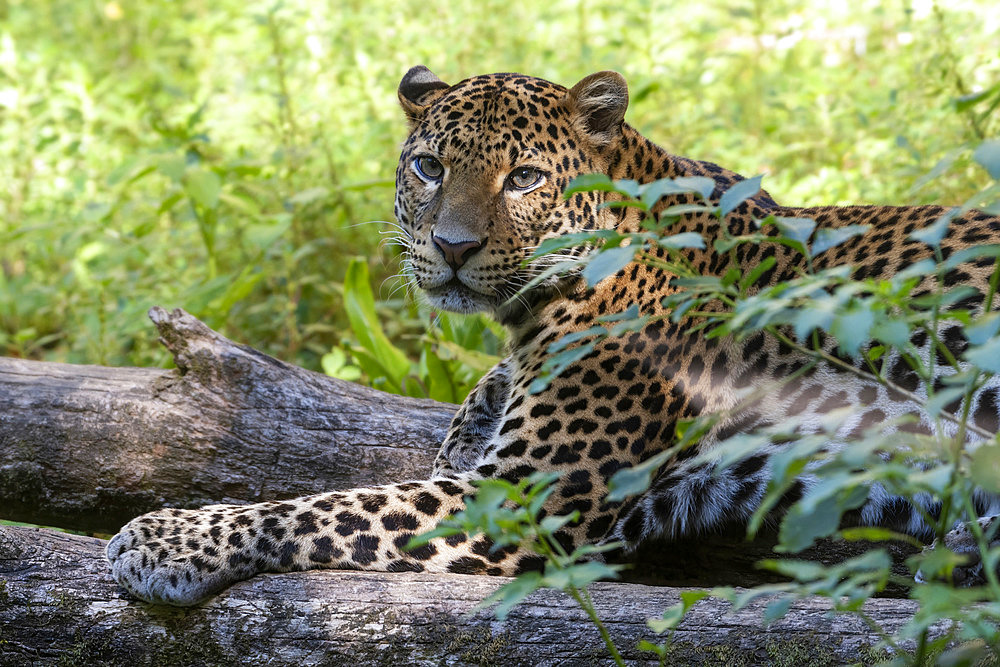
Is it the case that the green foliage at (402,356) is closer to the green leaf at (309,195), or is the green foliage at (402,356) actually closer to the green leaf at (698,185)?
the green leaf at (309,195)

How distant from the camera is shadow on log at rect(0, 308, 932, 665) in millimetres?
3604

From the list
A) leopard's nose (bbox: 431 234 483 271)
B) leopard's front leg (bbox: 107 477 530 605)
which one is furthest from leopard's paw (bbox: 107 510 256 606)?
leopard's nose (bbox: 431 234 483 271)

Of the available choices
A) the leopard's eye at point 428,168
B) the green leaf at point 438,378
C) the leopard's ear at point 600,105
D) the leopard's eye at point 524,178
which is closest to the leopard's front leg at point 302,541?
the leopard's eye at point 524,178

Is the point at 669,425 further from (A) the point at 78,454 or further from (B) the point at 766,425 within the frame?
(A) the point at 78,454

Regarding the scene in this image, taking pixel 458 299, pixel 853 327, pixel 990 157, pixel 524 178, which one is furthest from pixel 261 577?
pixel 990 157

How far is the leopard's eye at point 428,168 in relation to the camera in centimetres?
540

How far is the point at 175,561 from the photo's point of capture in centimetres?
403

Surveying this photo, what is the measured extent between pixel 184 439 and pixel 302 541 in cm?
159

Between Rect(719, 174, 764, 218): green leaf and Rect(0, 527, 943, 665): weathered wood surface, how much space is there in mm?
1645

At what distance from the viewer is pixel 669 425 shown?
4723 millimetres

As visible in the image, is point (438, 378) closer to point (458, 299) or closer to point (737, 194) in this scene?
point (458, 299)

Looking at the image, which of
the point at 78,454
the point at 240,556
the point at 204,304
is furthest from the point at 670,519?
the point at 204,304

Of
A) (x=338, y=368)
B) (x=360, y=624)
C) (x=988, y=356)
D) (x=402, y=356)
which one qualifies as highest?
(x=988, y=356)

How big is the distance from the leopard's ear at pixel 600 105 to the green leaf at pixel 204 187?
3.83m
